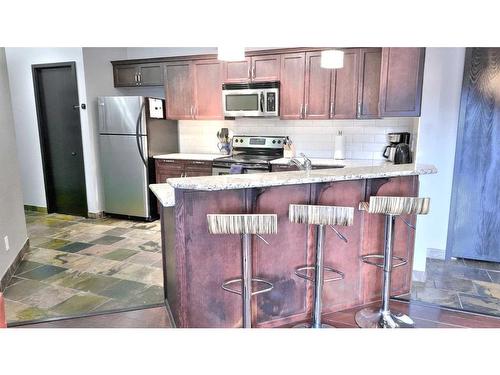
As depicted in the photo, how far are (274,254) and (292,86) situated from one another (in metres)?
2.77

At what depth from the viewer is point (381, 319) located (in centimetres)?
252

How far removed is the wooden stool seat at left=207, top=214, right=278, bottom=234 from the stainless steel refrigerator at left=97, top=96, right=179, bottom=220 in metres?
3.41

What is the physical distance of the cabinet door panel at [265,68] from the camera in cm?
456

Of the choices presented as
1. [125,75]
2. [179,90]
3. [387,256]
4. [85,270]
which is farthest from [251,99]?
[387,256]

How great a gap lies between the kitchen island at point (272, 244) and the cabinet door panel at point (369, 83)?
5.33ft

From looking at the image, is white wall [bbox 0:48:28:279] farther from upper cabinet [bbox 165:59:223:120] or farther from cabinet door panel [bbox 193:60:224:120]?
cabinet door panel [bbox 193:60:224:120]

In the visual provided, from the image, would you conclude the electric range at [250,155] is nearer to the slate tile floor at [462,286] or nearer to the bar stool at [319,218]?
→ the slate tile floor at [462,286]

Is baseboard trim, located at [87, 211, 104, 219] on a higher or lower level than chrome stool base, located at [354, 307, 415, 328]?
higher

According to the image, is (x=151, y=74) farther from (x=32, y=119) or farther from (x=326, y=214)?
(x=326, y=214)

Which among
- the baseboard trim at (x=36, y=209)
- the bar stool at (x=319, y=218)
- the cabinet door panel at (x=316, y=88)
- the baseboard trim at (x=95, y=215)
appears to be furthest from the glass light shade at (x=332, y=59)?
the baseboard trim at (x=36, y=209)

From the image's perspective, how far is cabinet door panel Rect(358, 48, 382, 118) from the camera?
4.06m

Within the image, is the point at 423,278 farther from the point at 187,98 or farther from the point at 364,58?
the point at 187,98

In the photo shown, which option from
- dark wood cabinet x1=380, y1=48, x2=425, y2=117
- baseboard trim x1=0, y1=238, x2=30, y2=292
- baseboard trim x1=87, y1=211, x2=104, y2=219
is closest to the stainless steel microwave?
dark wood cabinet x1=380, y1=48, x2=425, y2=117
